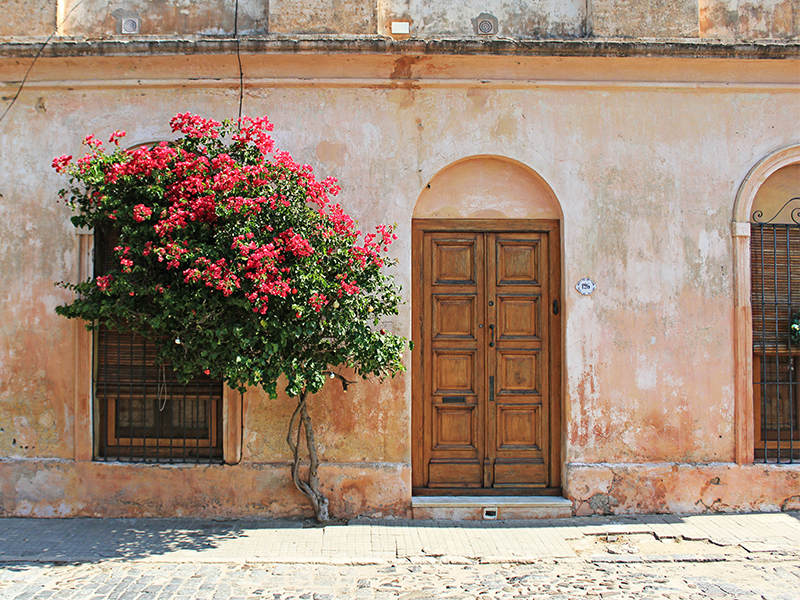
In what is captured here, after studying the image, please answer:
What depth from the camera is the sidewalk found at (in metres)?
4.62

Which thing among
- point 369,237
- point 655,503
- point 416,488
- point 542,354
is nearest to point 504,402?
point 542,354

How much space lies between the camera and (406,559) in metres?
4.61

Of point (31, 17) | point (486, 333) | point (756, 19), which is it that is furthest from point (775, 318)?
point (31, 17)

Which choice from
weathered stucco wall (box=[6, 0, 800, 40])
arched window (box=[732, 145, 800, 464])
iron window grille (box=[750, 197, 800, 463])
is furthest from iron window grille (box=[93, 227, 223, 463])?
iron window grille (box=[750, 197, 800, 463])

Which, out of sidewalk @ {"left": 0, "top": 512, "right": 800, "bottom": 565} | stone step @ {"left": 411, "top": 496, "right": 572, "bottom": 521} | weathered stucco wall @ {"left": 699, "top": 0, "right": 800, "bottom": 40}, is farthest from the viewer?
weathered stucco wall @ {"left": 699, "top": 0, "right": 800, "bottom": 40}

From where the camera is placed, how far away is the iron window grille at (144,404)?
18.4 feet

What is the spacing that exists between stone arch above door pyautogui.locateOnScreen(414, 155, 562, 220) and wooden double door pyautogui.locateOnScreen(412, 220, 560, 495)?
3.8 inches

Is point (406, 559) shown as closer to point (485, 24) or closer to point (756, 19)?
point (485, 24)

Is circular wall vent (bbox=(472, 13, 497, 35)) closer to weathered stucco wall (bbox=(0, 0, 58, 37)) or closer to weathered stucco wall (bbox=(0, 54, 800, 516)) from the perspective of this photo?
weathered stucco wall (bbox=(0, 54, 800, 516))

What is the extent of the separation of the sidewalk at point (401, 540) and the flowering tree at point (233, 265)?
1.34 m

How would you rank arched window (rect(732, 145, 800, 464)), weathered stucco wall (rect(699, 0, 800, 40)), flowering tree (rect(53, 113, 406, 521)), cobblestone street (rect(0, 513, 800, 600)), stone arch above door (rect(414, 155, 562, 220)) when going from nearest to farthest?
1. cobblestone street (rect(0, 513, 800, 600))
2. flowering tree (rect(53, 113, 406, 521))
3. arched window (rect(732, 145, 800, 464))
4. stone arch above door (rect(414, 155, 562, 220))
5. weathered stucco wall (rect(699, 0, 800, 40))

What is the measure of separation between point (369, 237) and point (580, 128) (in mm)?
2341

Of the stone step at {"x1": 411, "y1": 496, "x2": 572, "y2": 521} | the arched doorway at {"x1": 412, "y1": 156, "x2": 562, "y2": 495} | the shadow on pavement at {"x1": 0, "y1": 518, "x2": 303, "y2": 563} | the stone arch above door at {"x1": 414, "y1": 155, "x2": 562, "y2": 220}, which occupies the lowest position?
the shadow on pavement at {"x1": 0, "y1": 518, "x2": 303, "y2": 563}

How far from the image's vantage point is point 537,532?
16.9 feet
